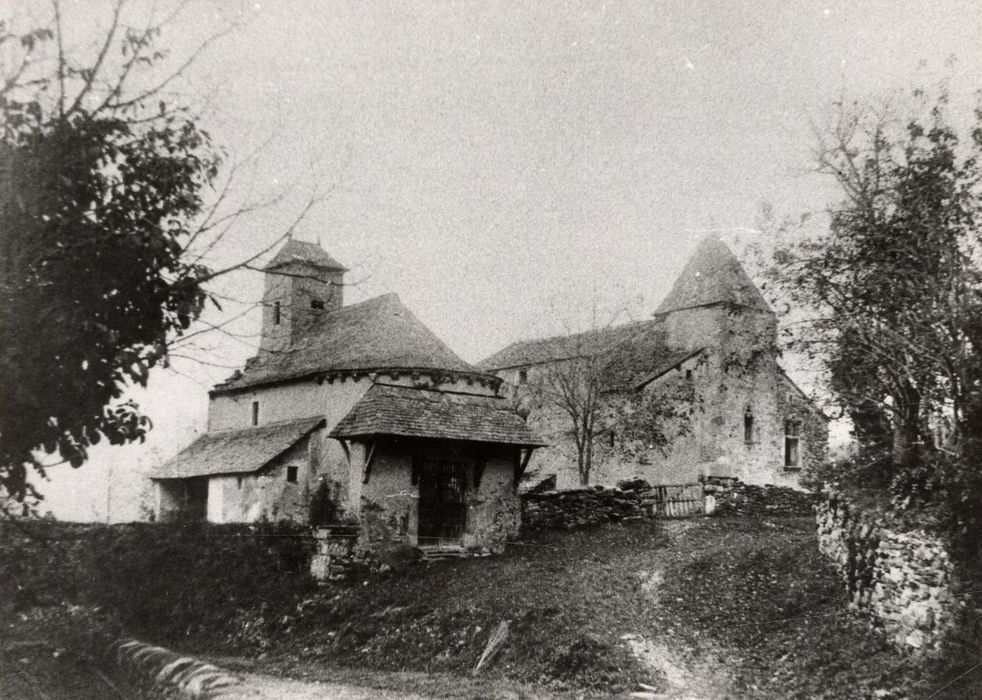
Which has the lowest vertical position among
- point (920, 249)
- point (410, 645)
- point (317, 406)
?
point (410, 645)

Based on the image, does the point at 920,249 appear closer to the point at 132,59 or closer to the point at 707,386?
the point at 132,59

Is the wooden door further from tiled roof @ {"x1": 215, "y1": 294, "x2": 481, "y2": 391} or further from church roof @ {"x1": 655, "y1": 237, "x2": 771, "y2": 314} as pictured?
church roof @ {"x1": 655, "y1": 237, "x2": 771, "y2": 314}

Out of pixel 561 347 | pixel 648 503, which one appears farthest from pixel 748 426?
→ pixel 648 503

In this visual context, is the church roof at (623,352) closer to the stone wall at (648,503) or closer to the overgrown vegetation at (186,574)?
the stone wall at (648,503)

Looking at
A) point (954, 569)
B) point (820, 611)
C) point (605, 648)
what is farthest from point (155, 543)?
point (954, 569)

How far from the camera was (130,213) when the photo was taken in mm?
6191

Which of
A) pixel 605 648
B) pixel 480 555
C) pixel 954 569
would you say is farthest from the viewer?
pixel 480 555

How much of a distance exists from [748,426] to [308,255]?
18.7m

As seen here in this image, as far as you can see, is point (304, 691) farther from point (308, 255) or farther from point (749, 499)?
point (308, 255)

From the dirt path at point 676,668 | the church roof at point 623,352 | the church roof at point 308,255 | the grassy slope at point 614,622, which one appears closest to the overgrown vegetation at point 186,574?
the grassy slope at point 614,622

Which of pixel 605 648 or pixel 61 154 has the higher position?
pixel 61 154

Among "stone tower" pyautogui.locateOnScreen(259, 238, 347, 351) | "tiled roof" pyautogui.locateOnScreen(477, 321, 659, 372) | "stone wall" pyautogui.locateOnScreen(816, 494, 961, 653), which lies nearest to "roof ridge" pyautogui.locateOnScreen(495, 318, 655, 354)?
"tiled roof" pyautogui.locateOnScreen(477, 321, 659, 372)

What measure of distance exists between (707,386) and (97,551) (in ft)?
71.2

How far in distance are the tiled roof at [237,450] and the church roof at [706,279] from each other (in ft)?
52.2
